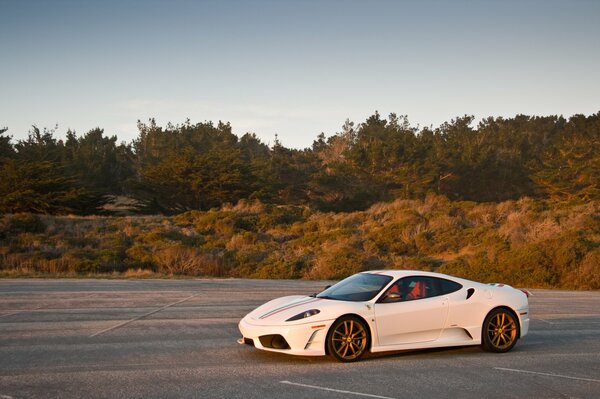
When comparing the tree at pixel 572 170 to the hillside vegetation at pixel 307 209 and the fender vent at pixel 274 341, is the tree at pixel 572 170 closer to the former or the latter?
the hillside vegetation at pixel 307 209

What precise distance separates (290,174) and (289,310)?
57475mm

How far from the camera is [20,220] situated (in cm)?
3694

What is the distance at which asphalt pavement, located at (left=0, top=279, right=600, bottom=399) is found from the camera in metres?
7.31

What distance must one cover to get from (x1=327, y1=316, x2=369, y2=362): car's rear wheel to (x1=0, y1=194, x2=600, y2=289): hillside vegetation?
16.8 m

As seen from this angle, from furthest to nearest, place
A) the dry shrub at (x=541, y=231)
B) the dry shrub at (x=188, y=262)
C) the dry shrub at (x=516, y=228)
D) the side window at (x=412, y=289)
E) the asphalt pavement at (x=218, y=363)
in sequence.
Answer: the dry shrub at (x=516, y=228)
the dry shrub at (x=541, y=231)
the dry shrub at (x=188, y=262)
the side window at (x=412, y=289)
the asphalt pavement at (x=218, y=363)

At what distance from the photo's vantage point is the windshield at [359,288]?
30.5 feet

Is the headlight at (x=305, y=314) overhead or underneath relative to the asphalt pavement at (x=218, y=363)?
overhead

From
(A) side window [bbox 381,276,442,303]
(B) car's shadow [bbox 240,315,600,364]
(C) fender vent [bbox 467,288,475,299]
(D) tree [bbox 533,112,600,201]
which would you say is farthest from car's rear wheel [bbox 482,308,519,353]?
(D) tree [bbox 533,112,600,201]

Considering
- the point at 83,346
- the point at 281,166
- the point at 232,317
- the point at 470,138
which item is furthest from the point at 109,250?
the point at 470,138

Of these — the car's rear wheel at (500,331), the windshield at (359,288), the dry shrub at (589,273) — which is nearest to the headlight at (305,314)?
the windshield at (359,288)

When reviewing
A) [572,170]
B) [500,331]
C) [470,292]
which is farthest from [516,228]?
[572,170]

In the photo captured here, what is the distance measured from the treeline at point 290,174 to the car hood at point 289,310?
41710 millimetres

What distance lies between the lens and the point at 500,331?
9938 mm

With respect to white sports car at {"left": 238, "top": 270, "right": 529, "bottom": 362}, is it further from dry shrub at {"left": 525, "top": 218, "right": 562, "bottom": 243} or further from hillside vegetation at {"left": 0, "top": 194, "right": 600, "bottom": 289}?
dry shrub at {"left": 525, "top": 218, "right": 562, "bottom": 243}
